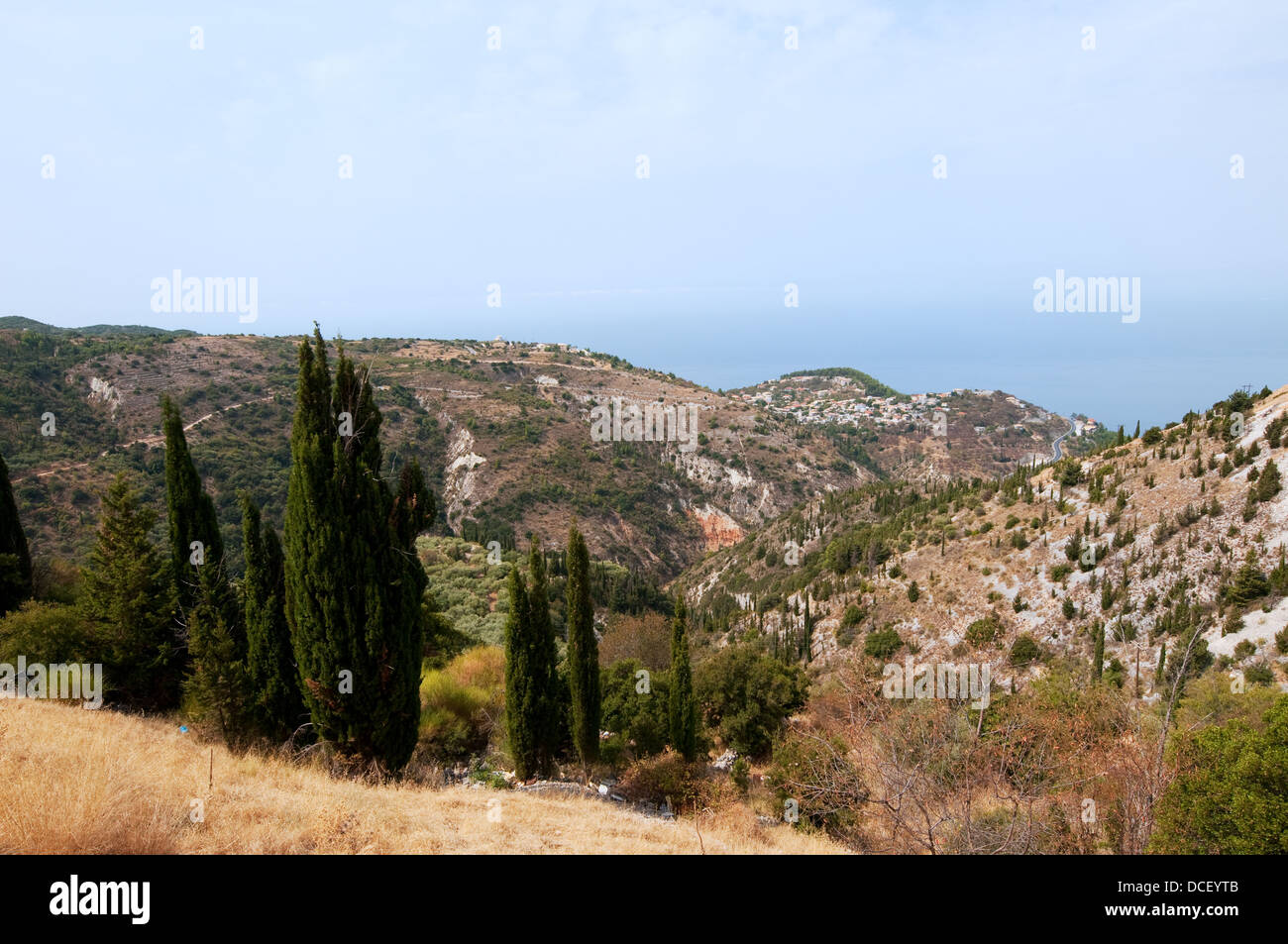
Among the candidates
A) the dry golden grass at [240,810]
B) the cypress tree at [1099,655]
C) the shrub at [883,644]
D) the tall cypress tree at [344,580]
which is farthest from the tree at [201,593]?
the cypress tree at [1099,655]

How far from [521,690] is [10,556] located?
12.3 meters

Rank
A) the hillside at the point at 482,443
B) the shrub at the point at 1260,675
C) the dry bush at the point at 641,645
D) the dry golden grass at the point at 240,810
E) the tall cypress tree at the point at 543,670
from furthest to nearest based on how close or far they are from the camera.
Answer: the hillside at the point at 482,443
the dry bush at the point at 641,645
the shrub at the point at 1260,675
the tall cypress tree at the point at 543,670
the dry golden grass at the point at 240,810

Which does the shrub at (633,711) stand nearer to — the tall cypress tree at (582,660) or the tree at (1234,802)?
the tall cypress tree at (582,660)

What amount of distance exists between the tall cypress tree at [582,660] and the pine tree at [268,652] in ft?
19.1

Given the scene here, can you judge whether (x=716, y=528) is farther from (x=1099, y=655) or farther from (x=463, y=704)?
(x=463, y=704)

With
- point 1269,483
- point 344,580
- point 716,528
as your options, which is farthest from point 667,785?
point 716,528

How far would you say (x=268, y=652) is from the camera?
42.2 ft

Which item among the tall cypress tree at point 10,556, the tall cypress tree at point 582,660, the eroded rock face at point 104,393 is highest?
the eroded rock face at point 104,393

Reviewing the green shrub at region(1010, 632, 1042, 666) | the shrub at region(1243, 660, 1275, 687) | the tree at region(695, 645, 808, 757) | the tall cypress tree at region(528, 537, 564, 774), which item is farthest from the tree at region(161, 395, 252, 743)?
the green shrub at region(1010, 632, 1042, 666)

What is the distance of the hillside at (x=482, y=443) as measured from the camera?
43.2m

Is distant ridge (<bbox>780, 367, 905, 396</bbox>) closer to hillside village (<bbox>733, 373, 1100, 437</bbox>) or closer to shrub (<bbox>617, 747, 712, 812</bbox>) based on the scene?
hillside village (<bbox>733, 373, 1100, 437</bbox>)

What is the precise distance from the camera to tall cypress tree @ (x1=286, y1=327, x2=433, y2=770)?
35.3ft

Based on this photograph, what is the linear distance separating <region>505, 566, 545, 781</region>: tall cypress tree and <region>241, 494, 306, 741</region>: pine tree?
4.35m
